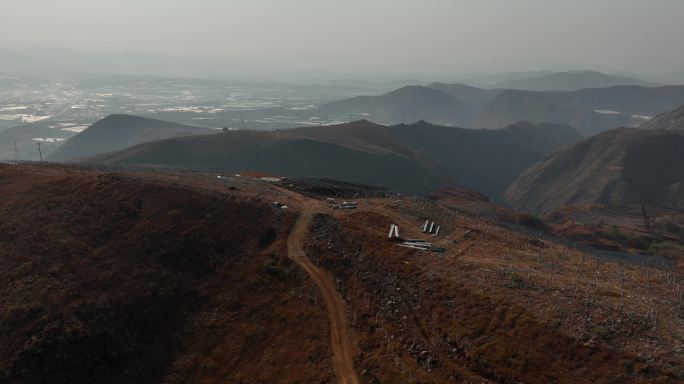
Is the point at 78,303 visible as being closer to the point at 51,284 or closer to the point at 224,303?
the point at 51,284

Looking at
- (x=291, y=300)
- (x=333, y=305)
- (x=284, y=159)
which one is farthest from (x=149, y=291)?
(x=284, y=159)

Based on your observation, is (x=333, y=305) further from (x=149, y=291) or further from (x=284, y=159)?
(x=284, y=159)

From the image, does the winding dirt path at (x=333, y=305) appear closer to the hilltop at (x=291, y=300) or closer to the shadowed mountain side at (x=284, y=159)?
the hilltop at (x=291, y=300)

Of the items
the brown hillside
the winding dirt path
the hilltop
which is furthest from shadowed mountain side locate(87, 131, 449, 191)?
the winding dirt path

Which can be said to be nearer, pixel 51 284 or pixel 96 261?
pixel 51 284

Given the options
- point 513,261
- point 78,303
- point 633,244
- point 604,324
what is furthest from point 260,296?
point 633,244

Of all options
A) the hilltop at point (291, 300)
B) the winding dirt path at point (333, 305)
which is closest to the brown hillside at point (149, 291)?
the hilltop at point (291, 300)

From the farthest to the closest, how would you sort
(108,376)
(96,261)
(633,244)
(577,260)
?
(633,244) → (577,260) → (96,261) → (108,376)

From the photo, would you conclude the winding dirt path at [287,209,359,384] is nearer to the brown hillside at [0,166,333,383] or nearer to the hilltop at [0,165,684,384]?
the hilltop at [0,165,684,384]
